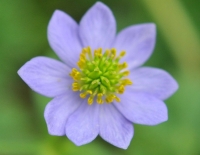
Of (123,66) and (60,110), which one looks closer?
(60,110)

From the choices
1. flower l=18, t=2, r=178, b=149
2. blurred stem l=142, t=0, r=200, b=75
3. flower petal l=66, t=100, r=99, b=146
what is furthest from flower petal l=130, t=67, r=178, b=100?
blurred stem l=142, t=0, r=200, b=75

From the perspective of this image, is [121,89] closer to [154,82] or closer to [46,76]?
[154,82]

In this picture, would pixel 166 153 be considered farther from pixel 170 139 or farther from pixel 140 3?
pixel 140 3

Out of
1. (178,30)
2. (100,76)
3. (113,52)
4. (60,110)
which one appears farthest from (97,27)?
(178,30)

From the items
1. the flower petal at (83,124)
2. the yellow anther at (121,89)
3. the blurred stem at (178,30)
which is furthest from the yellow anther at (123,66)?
the blurred stem at (178,30)

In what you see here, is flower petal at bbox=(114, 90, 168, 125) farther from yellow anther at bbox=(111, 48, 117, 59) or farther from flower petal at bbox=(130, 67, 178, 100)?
yellow anther at bbox=(111, 48, 117, 59)

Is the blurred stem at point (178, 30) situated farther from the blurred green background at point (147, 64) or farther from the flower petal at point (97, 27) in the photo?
the flower petal at point (97, 27)

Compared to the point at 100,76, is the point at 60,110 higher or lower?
lower
